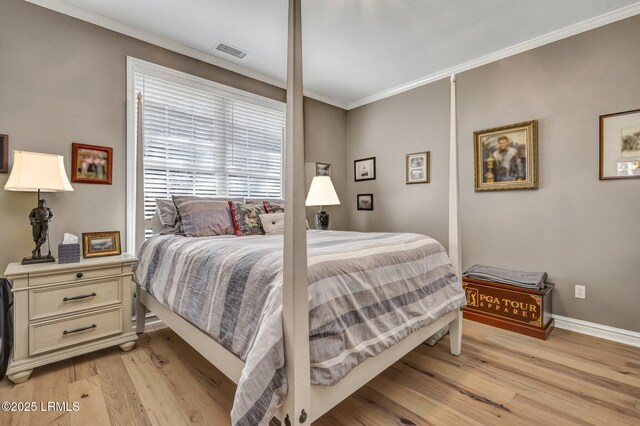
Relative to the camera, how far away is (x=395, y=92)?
3836mm

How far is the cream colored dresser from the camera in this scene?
1765mm

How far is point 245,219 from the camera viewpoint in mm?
2658

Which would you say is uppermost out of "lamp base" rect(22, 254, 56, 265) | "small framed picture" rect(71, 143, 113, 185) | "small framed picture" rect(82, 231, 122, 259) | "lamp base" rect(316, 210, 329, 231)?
"small framed picture" rect(71, 143, 113, 185)

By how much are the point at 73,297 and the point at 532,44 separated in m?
4.14

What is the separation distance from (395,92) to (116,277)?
3.55m

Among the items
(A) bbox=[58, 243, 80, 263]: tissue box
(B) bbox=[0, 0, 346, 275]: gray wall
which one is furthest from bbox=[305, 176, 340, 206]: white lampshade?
(A) bbox=[58, 243, 80, 263]: tissue box

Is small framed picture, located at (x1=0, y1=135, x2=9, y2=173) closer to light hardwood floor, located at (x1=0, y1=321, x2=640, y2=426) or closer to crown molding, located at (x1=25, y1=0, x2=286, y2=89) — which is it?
crown molding, located at (x1=25, y1=0, x2=286, y2=89)

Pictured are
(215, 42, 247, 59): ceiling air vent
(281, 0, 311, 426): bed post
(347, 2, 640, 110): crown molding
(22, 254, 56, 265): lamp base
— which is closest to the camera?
(281, 0, 311, 426): bed post

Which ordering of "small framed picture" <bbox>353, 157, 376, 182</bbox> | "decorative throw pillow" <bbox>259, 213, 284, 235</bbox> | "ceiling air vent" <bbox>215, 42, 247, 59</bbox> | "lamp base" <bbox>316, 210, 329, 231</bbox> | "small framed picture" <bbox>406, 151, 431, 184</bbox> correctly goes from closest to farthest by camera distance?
"decorative throw pillow" <bbox>259, 213, 284, 235</bbox> < "ceiling air vent" <bbox>215, 42, 247, 59</bbox> < "small framed picture" <bbox>406, 151, 431, 184</bbox> < "lamp base" <bbox>316, 210, 329, 231</bbox> < "small framed picture" <bbox>353, 157, 376, 182</bbox>

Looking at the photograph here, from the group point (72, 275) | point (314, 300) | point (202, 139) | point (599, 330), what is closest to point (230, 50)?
point (202, 139)

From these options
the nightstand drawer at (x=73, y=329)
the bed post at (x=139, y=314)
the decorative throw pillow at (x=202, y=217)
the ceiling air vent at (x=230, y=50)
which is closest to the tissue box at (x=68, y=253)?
the nightstand drawer at (x=73, y=329)

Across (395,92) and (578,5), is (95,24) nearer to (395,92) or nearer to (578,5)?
(395,92)

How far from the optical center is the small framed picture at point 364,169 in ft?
13.5

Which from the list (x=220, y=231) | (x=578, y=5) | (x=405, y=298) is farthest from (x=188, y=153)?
(x=578, y=5)
